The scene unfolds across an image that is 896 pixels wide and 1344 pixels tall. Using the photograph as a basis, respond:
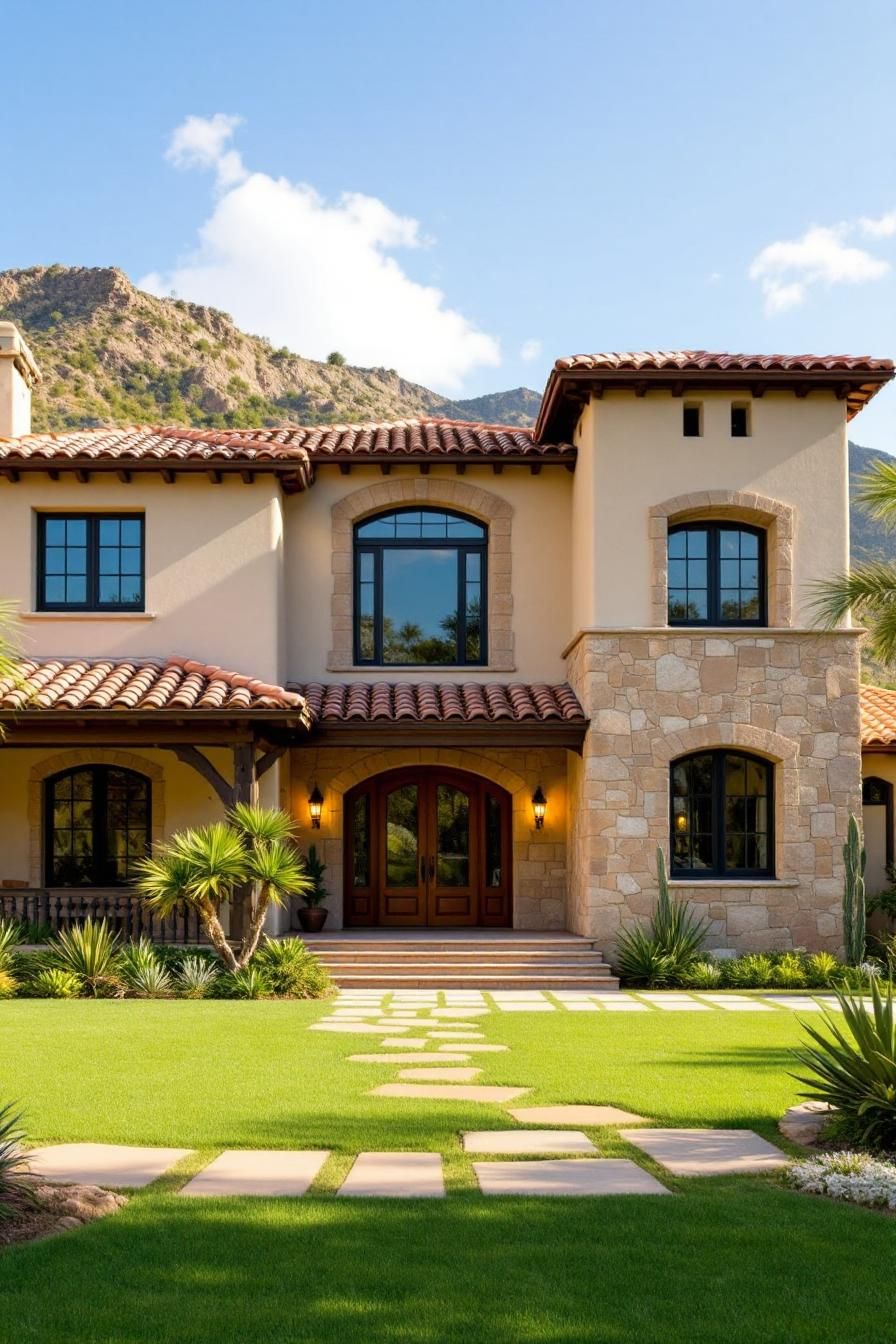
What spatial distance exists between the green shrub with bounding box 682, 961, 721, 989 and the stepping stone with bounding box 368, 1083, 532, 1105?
7.66 metres

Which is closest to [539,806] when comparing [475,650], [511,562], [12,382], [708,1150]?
[475,650]

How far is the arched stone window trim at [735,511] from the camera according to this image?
1738 centimetres

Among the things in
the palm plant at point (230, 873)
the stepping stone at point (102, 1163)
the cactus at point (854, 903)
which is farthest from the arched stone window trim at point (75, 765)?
the stepping stone at point (102, 1163)

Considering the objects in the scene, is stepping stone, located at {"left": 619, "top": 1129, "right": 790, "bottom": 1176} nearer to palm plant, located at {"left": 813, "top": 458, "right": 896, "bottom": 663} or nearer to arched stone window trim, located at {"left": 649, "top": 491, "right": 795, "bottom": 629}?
palm plant, located at {"left": 813, "top": 458, "right": 896, "bottom": 663}

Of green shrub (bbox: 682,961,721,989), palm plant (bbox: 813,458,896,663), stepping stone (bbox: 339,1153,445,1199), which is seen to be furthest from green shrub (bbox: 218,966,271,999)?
stepping stone (bbox: 339,1153,445,1199)

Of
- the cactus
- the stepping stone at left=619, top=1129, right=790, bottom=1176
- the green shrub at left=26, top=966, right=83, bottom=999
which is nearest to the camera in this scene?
the stepping stone at left=619, top=1129, right=790, bottom=1176

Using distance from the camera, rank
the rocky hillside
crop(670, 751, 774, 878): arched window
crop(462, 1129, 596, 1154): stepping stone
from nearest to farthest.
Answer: crop(462, 1129, 596, 1154): stepping stone
crop(670, 751, 774, 878): arched window
the rocky hillside

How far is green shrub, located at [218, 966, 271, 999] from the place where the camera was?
49.1 ft

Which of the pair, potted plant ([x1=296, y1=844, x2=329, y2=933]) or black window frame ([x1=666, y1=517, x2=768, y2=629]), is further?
potted plant ([x1=296, y1=844, x2=329, y2=933])

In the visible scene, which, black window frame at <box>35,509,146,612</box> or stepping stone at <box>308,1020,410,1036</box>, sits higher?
black window frame at <box>35,509,146,612</box>

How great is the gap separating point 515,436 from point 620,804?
6298 mm

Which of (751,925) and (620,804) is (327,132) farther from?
(751,925)

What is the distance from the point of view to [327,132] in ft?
61.0

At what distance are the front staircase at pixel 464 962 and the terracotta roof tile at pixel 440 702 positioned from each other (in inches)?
116
